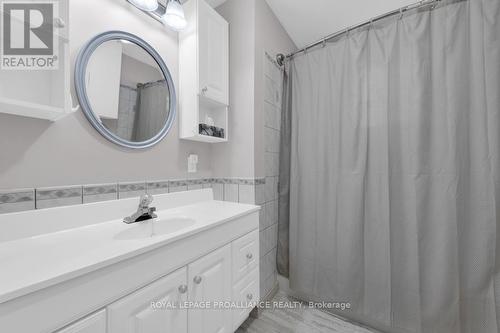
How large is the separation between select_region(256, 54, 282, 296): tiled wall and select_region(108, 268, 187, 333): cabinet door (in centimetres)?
82

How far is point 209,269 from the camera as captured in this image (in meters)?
0.91

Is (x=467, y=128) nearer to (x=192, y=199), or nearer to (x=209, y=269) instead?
(x=209, y=269)

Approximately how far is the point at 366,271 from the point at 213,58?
1.87 metres

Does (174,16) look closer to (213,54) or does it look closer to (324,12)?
(213,54)

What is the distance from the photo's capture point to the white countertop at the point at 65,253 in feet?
1.49

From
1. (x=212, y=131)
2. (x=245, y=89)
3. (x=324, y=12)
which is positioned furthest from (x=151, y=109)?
(x=324, y=12)

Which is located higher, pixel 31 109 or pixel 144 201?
pixel 31 109

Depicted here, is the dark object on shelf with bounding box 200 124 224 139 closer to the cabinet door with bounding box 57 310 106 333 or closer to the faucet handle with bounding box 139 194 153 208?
the faucet handle with bounding box 139 194 153 208

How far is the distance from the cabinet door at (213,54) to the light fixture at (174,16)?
115 millimetres

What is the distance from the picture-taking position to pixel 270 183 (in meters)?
1.69

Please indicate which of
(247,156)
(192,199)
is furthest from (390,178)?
(192,199)

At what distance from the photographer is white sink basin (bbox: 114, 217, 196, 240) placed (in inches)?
35.5

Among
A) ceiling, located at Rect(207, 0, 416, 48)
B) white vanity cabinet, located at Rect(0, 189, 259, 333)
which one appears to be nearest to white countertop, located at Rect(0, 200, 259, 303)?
white vanity cabinet, located at Rect(0, 189, 259, 333)

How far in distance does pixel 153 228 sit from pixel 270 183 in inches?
38.8
